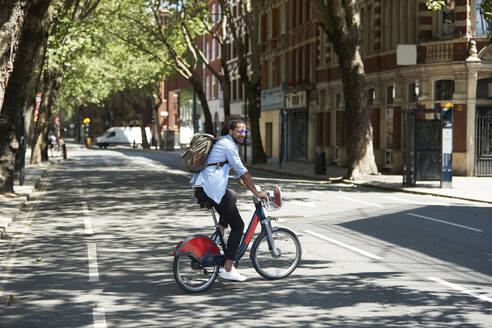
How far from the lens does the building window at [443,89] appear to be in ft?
104

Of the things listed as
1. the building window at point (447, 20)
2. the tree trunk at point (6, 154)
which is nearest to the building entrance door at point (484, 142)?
the building window at point (447, 20)

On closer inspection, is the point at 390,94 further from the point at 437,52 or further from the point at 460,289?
the point at 460,289

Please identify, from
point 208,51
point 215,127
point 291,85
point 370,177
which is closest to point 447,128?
point 370,177

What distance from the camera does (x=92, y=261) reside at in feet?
34.0

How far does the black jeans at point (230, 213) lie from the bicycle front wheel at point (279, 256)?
0.49 meters

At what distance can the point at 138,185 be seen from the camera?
2530cm

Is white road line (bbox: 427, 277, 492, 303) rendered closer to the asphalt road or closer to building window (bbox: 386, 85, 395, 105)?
the asphalt road

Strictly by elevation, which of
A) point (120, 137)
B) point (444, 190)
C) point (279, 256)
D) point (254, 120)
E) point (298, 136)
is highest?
point (254, 120)

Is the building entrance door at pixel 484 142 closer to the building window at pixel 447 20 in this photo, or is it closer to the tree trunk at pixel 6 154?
the building window at pixel 447 20

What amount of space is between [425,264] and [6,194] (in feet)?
41.8

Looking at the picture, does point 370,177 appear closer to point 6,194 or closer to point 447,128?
point 447,128

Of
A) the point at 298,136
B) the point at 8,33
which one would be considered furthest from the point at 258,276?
the point at 298,136

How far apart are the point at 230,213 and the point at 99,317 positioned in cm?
177

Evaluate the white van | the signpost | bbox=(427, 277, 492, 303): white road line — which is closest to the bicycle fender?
bbox=(427, 277, 492, 303): white road line
